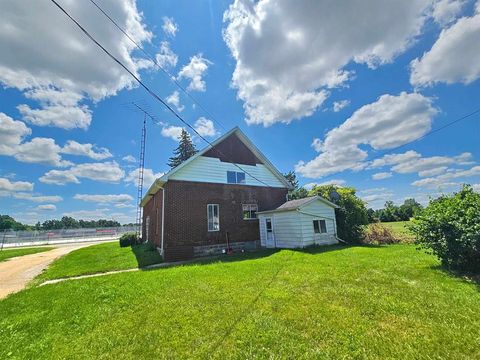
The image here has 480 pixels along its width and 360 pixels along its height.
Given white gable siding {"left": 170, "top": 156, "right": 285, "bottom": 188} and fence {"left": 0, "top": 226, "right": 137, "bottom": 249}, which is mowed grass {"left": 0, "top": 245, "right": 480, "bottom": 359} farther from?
fence {"left": 0, "top": 226, "right": 137, "bottom": 249}

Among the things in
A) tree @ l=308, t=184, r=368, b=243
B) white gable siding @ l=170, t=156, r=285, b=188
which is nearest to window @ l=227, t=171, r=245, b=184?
white gable siding @ l=170, t=156, r=285, b=188

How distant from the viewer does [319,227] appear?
15078 millimetres

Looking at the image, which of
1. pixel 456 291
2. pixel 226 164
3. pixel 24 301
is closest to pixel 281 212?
pixel 226 164

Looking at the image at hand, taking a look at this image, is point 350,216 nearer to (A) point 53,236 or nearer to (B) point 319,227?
(B) point 319,227

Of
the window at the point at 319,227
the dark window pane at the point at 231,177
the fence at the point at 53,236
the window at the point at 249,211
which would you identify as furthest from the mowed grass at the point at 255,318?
the fence at the point at 53,236

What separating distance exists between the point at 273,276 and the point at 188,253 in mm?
6789

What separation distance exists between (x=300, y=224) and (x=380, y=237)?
290 inches

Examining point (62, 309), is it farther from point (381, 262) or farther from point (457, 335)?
point (381, 262)

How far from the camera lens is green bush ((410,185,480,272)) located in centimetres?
645

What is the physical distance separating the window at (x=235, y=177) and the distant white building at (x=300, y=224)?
8.45 feet

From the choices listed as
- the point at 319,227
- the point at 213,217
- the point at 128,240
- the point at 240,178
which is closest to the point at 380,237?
the point at 319,227

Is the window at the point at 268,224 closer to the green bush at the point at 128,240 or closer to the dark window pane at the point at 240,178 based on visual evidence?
the dark window pane at the point at 240,178

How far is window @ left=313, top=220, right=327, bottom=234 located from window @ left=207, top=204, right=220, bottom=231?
236 inches

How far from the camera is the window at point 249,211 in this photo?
15970 mm
